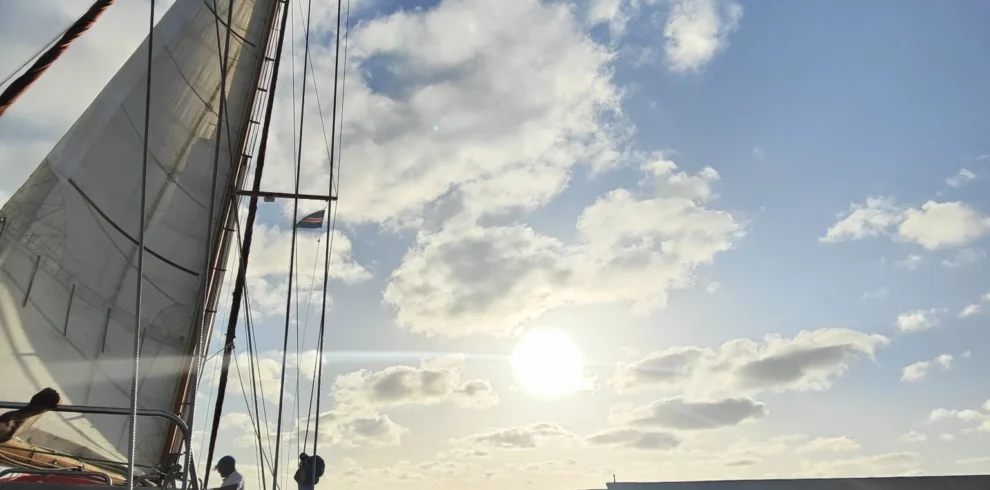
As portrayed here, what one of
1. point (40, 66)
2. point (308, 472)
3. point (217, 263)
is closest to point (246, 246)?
point (217, 263)

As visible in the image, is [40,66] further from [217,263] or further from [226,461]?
[217,263]

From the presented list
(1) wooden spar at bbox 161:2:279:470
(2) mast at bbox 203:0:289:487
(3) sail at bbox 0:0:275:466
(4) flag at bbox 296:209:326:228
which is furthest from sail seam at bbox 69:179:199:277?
(4) flag at bbox 296:209:326:228

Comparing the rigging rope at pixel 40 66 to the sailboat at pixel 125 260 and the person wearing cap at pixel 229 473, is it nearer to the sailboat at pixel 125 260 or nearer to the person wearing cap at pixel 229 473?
the sailboat at pixel 125 260

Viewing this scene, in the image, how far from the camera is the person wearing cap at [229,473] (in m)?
7.29

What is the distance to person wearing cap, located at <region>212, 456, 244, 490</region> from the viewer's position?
23.9ft

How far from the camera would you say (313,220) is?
1498cm

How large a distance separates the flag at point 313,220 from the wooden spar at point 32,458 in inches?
340

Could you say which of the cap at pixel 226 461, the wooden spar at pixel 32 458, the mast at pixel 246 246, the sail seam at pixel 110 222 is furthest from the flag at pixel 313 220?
the wooden spar at pixel 32 458

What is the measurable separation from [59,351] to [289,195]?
262 inches

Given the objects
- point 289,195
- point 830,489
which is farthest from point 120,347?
point 830,489

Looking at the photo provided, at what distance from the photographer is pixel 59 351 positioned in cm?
657

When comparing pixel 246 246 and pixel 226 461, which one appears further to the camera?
pixel 246 246

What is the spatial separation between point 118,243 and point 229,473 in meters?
2.68

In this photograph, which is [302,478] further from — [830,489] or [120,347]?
[830,489]
